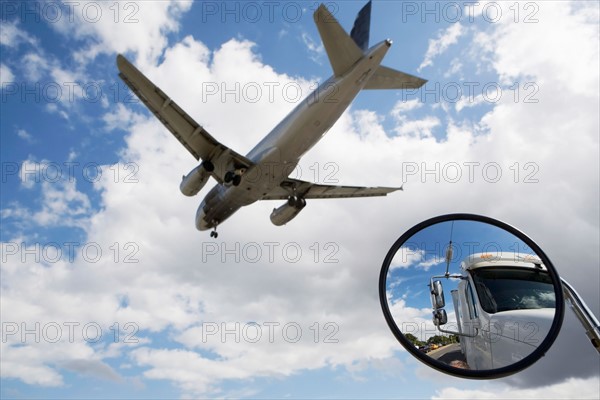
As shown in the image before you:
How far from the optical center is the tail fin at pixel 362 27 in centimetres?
2462

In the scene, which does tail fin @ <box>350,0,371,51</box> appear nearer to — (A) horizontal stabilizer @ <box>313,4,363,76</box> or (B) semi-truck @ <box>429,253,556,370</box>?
(A) horizontal stabilizer @ <box>313,4,363,76</box>

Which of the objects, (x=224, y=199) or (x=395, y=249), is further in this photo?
(x=224, y=199)

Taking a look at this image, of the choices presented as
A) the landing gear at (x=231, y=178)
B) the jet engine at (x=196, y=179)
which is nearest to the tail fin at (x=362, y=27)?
the landing gear at (x=231, y=178)

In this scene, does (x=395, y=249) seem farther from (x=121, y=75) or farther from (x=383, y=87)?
(x=383, y=87)

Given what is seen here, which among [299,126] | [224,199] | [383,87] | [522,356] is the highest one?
[383,87]

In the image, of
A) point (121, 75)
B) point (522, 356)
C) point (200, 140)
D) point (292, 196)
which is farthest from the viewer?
point (292, 196)

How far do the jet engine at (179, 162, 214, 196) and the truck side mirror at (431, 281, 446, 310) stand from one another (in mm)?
23756

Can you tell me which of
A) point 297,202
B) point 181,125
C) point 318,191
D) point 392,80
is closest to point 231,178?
point 181,125

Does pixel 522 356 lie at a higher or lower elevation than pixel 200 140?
lower

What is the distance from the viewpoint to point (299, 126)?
2305 centimetres

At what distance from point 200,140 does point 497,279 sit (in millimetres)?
24736

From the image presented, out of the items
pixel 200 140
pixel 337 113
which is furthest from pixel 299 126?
pixel 200 140

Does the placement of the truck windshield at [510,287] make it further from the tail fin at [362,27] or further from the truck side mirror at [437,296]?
the tail fin at [362,27]

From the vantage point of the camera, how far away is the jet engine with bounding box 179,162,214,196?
2522cm
